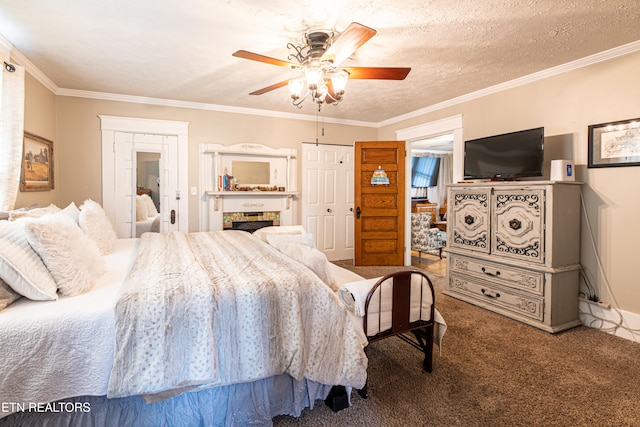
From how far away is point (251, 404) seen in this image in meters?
1.66

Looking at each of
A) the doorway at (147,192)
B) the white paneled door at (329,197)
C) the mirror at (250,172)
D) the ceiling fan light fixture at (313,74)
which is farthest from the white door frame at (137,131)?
the ceiling fan light fixture at (313,74)

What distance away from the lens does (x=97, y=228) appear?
2.70 meters

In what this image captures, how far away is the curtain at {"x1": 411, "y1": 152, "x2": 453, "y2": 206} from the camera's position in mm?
8969

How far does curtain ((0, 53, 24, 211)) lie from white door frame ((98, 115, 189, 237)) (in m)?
1.45

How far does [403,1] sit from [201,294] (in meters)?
2.23

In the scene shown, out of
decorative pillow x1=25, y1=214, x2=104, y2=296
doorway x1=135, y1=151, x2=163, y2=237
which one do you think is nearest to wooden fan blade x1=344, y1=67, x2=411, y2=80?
decorative pillow x1=25, y1=214, x2=104, y2=296

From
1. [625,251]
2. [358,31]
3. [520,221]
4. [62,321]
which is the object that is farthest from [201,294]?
[625,251]

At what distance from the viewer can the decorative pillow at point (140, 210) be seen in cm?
441

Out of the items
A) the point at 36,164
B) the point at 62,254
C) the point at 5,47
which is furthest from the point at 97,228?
the point at 5,47

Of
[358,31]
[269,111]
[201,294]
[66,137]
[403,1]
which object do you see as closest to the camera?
[201,294]

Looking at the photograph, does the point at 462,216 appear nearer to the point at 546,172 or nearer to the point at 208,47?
the point at 546,172

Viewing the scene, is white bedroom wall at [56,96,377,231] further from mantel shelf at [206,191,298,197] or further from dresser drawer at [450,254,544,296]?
dresser drawer at [450,254,544,296]

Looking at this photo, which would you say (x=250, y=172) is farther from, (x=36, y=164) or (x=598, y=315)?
(x=598, y=315)

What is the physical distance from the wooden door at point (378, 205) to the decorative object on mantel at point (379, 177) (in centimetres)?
5
